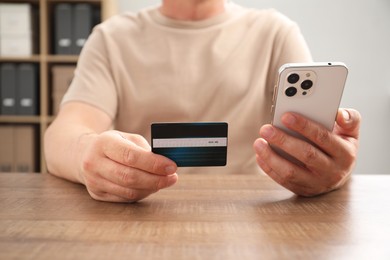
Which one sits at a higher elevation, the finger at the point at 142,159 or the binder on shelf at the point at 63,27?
the binder on shelf at the point at 63,27

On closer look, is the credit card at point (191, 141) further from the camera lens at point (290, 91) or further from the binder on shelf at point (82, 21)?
the binder on shelf at point (82, 21)

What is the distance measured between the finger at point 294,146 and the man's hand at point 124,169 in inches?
6.3

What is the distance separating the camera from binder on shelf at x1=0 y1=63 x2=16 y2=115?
2691mm

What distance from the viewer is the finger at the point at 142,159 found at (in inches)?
25.1

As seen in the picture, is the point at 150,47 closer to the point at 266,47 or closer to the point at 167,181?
the point at 266,47

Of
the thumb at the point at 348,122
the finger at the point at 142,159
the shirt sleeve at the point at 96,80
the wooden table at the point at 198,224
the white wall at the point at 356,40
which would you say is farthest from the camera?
the white wall at the point at 356,40

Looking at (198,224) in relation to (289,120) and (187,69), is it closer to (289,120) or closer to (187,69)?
(289,120)

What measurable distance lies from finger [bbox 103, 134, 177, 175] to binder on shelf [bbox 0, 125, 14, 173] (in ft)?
7.55

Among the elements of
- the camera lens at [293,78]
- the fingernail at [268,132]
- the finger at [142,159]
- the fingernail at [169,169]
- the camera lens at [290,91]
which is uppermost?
the camera lens at [293,78]

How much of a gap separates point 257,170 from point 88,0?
6.02 feet

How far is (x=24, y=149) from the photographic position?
8.96 feet

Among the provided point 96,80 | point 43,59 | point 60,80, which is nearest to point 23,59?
point 43,59

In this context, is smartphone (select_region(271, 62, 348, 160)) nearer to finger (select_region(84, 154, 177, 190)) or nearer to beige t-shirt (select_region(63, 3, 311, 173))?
finger (select_region(84, 154, 177, 190))

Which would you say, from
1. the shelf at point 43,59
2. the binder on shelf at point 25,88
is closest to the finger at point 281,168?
the shelf at point 43,59
